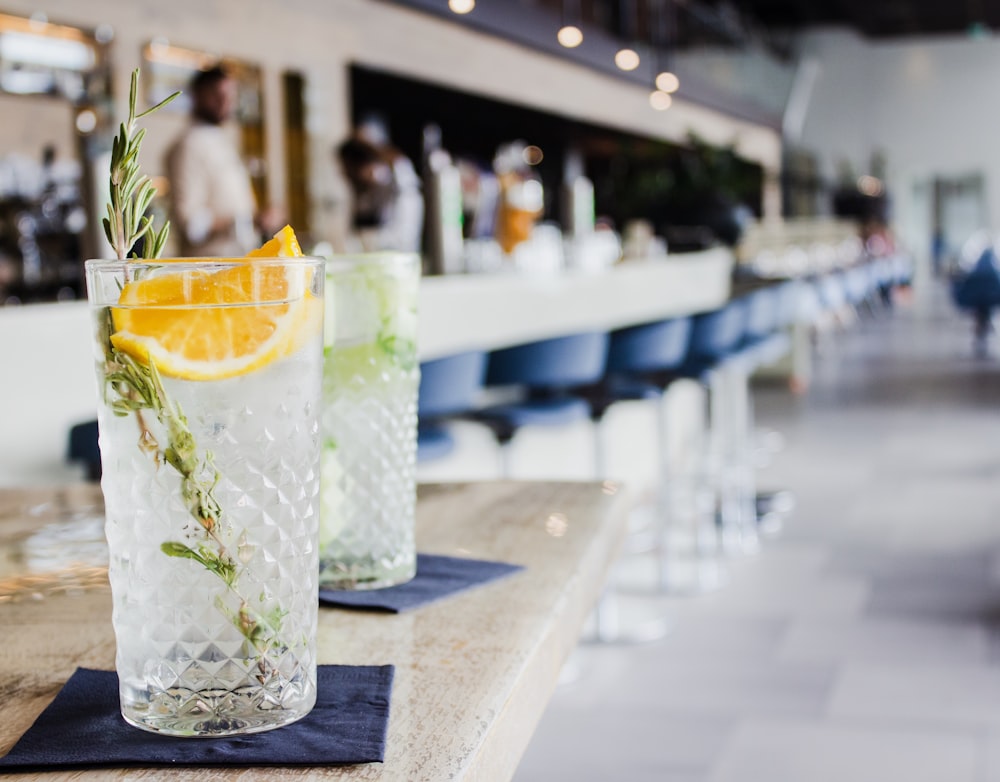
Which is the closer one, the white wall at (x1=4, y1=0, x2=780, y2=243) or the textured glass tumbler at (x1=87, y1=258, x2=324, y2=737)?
the textured glass tumbler at (x1=87, y1=258, x2=324, y2=737)

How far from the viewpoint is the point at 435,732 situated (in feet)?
2.10

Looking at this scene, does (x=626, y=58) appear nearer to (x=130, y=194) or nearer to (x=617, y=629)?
(x=617, y=629)

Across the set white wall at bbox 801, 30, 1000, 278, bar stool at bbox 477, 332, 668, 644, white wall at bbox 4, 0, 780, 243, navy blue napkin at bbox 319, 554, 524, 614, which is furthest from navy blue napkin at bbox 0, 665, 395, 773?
white wall at bbox 801, 30, 1000, 278

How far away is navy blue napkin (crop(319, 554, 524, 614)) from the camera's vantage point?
0.88 metres

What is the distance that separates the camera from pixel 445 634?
0.81m

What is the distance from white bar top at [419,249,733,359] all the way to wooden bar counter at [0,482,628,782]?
82.1 inches

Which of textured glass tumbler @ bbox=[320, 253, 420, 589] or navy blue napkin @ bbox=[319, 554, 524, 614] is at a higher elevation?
textured glass tumbler @ bbox=[320, 253, 420, 589]

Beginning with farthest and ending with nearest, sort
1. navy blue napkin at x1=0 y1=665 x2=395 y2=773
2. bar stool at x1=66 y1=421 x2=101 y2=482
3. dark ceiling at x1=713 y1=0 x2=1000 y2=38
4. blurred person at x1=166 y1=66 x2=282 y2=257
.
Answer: dark ceiling at x1=713 y1=0 x2=1000 y2=38
blurred person at x1=166 y1=66 x2=282 y2=257
bar stool at x1=66 y1=421 x2=101 y2=482
navy blue napkin at x1=0 y1=665 x2=395 y2=773

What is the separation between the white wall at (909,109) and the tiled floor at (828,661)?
17.9m

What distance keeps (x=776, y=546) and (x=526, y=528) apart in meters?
3.65

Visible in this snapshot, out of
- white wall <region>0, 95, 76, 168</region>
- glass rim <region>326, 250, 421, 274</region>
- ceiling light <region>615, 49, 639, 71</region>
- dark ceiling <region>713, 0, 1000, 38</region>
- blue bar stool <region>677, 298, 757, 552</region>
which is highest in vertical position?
dark ceiling <region>713, 0, 1000, 38</region>

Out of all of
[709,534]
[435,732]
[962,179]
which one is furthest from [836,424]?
[962,179]

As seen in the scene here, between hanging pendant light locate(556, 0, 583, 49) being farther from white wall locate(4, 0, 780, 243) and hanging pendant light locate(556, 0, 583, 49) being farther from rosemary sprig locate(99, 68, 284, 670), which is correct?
rosemary sprig locate(99, 68, 284, 670)

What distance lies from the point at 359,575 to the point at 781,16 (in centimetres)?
2308
